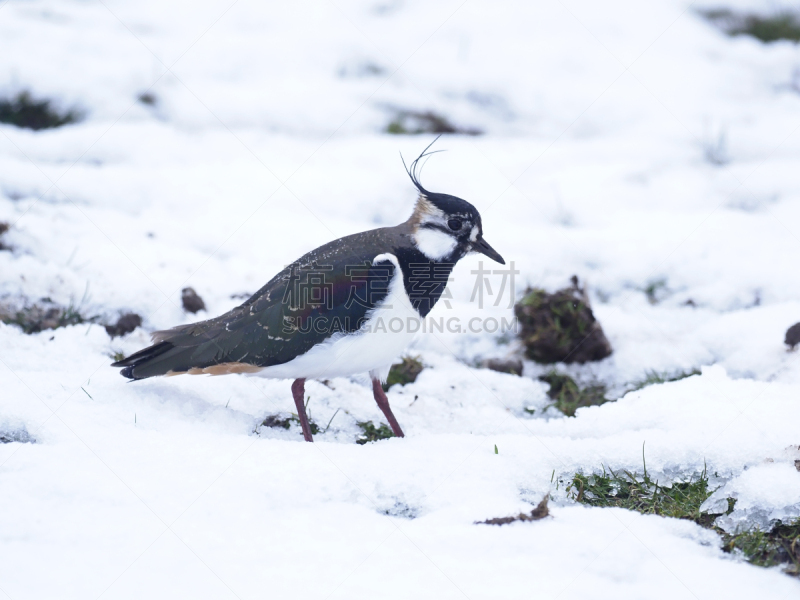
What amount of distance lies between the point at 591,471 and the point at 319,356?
1.40 meters

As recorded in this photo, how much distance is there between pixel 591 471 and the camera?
10.0 ft

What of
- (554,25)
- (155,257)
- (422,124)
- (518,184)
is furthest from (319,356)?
(554,25)

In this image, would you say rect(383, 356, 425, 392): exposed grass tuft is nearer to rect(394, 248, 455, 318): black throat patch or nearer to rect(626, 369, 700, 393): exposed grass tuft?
rect(394, 248, 455, 318): black throat patch

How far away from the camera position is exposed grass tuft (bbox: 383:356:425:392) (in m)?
4.49

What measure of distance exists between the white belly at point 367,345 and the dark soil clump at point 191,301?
1.45m

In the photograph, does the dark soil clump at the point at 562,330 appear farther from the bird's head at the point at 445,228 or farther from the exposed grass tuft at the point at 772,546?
the exposed grass tuft at the point at 772,546

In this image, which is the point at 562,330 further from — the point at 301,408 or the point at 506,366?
the point at 301,408

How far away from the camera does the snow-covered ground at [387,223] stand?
7.58 ft

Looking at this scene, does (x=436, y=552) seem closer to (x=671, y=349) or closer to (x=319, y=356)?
(x=319, y=356)

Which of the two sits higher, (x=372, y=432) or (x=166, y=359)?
(x=166, y=359)

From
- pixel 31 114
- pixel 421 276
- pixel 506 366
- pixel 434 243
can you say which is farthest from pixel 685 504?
pixel 31 114

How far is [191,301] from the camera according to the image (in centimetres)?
477

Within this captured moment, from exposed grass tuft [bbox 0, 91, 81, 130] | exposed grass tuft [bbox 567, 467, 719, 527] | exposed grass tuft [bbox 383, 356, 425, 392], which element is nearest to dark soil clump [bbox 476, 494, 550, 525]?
exposed grass tuft [bbox 567, 467, 719, 527]

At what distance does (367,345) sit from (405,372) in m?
1.10
